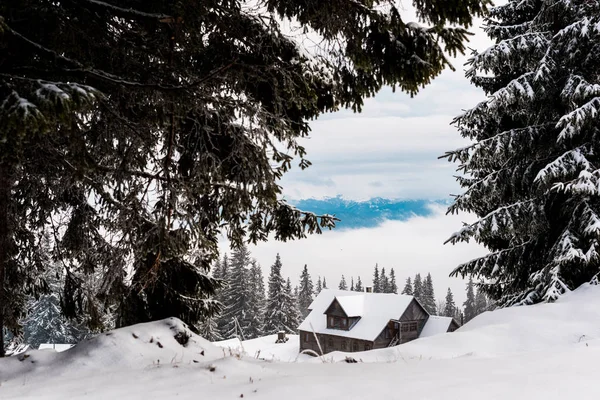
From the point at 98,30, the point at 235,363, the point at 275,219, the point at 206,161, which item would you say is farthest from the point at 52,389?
the point at 275,219

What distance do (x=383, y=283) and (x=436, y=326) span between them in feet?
145

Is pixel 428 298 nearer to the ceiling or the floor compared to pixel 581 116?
nearer to the floor

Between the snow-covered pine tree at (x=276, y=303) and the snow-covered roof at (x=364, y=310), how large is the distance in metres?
A: 6.59

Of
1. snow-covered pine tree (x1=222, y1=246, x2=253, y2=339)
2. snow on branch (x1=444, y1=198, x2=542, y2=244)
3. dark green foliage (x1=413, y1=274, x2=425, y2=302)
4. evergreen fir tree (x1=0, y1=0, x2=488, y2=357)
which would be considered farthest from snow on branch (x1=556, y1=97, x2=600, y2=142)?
dark green foliage (x1=413, y1=274, x2=425, y2=302)

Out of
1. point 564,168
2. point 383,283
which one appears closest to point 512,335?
point 564,168

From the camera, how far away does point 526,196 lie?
1012 centimetres

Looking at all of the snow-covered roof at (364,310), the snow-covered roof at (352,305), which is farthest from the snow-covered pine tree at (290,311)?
the snow-covered roof at (352,305)

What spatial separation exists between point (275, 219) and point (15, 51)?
149 inches

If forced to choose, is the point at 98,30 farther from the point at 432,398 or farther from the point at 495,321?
the point at 495,321

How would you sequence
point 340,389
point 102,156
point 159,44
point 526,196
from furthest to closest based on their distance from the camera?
point 526,196, point 102,156, point 159,44, point 340,389

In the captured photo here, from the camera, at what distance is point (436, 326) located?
36.2 m

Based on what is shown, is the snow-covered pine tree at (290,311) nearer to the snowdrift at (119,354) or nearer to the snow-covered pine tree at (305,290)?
the snow-covered pine tree at (305,290)

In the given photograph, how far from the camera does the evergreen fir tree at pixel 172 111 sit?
12.6 feet

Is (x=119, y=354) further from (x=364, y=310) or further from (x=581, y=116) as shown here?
(x=364, y=310)
